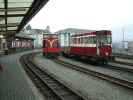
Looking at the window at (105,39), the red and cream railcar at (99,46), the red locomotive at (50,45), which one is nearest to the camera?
the red and cream railcar at (99,46)

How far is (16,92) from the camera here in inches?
238

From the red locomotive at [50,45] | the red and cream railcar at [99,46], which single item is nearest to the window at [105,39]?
the red and cream railcar at [99,46]

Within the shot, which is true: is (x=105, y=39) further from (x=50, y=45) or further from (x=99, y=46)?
(x=50, y=45)

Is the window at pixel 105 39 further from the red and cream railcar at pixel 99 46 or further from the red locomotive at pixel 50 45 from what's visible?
the red locomotive at pixel 50 45

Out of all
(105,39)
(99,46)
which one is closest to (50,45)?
(99,46)

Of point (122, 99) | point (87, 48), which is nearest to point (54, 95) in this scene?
point (122, 99)

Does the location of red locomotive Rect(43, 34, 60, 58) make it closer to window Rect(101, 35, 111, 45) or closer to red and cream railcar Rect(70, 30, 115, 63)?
red and cream railcar Rect(70, 30, 115, 63)

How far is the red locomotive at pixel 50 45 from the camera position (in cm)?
2025

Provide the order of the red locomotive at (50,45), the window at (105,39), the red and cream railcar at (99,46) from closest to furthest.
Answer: the red and cream railcar at (99,46) → the window at (105,39) → the red locomotive at (50,45)

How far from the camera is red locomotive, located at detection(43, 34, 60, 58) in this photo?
20.2 m

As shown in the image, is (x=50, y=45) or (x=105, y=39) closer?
(x=105, y=39)

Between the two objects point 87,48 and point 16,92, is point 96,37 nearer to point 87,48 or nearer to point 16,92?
point 87,48

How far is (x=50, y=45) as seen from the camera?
2031cm

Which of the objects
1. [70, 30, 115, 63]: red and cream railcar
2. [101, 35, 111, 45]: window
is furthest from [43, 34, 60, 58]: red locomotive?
[101, 35, 111, 45]: window
